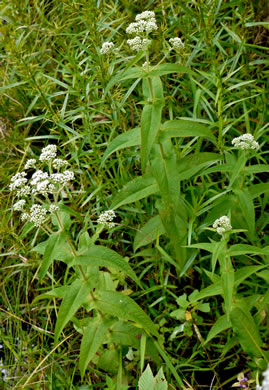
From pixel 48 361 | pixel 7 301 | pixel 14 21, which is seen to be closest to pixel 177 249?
pixel 48 361

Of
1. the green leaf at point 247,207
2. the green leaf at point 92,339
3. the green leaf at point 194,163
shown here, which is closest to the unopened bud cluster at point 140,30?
the green leaf at point 194,163

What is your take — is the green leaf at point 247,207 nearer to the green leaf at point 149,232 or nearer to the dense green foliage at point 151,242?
the dense green foliage at point 151,242

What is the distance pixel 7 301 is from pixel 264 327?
2030 mm

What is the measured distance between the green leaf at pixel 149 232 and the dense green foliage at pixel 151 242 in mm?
10

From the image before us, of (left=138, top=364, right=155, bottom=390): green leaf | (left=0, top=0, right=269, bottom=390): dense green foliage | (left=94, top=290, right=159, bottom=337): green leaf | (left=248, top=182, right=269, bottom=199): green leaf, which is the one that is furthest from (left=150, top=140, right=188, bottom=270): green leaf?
(left=138, top=364, right=155, bottom=390): green leaf

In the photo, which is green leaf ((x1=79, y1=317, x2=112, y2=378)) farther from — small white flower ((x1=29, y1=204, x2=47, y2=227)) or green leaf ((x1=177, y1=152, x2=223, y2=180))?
green leaf ((x1=177, y1=152, x2=223, y2=180))

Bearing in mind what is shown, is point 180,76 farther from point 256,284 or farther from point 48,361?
point 48,361

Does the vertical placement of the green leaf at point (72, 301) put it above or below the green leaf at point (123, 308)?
above

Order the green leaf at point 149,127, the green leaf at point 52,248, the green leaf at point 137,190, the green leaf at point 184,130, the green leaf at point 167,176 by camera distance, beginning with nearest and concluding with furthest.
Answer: the green leaf at point 52,248 < the green leaf at point 149,127 < the green leaf at point 184,130 < the green leaf at point 167,176 < the green leaf at point 137,190

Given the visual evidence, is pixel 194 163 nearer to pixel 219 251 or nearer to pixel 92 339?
pixel 219 251

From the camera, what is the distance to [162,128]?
105 inches

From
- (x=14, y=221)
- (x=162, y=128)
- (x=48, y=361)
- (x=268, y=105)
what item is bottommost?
(x=48, y=361)

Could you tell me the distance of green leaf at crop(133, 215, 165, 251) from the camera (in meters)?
3.10

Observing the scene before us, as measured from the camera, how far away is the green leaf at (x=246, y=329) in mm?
2510
